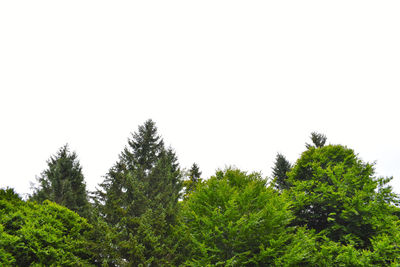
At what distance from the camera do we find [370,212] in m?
12.5

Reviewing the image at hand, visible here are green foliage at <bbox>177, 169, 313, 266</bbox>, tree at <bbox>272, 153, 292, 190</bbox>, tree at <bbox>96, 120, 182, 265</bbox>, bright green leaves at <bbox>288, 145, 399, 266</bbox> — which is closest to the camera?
green foliage at <bbox>177, 169, 313, 266</bbox>

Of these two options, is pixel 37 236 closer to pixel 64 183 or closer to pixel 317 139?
pixel 64 183

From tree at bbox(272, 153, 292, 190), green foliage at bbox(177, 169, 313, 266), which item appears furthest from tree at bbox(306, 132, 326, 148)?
green foliage at bbox(177, 169, 313, 266)

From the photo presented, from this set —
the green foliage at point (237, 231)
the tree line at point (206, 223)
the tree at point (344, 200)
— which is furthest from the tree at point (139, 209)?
the tree at point (344, 200)

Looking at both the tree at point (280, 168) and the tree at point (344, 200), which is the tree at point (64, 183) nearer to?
the tree at point (344, 200)

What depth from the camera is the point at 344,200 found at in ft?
42.0

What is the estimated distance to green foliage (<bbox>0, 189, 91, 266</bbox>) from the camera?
9594 millimetres

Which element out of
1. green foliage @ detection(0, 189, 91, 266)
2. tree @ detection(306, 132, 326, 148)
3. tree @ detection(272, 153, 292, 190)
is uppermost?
tree @ detection(306, 132, 326, 148)

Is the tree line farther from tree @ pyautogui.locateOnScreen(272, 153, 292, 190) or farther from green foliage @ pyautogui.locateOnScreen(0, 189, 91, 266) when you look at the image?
tree @ pyautogui.locateOnScreen(272, 153, 292, 190)

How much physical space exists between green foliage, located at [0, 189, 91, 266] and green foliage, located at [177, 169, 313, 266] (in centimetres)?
515

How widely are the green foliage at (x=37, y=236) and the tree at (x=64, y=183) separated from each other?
31.5ft

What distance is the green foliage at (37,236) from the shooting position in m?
9.59

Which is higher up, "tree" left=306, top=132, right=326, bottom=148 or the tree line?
"tree" left=306, top=132, right=326, bottom=148

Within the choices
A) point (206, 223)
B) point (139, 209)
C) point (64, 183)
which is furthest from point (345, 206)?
point (64, 183)
